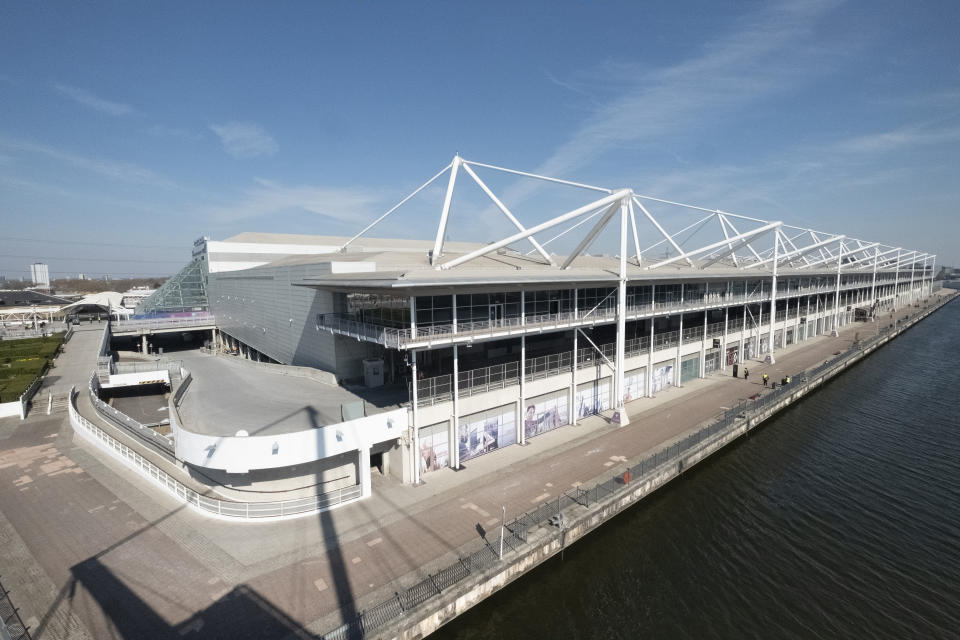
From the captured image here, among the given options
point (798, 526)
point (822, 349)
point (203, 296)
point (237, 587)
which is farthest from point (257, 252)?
Answer: point (822, 349)

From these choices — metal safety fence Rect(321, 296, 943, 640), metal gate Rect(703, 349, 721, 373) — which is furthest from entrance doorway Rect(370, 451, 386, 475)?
metal gate Rect(703, 349, 721, 373)

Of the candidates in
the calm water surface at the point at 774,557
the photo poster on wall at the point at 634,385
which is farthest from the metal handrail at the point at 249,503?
the photo poster on wall at the point at 634,385

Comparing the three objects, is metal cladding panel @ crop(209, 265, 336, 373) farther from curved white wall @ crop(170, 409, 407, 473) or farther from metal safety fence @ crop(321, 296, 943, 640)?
metal safety fence @ crop(321, 296, 943, 640)

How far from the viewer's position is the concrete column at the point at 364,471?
16.7m

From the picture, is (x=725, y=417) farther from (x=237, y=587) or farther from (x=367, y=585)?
(x=237, y=587)

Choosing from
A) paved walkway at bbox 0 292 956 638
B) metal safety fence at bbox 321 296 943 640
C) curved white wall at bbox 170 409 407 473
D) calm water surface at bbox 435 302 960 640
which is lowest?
calm water surface at bbox 435 302 960 640

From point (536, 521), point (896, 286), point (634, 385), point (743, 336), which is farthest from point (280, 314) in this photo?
point (896, 286)

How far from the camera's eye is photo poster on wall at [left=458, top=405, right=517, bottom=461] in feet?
65.8

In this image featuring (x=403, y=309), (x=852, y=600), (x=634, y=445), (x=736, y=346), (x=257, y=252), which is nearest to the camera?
(x=852, y=600)

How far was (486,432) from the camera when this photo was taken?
2088cm

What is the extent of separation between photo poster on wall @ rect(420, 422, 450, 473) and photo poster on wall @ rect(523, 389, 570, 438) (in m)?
4.86

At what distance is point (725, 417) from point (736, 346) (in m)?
19.5

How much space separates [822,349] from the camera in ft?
154

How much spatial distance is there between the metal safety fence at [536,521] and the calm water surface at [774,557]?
49.3 inches
